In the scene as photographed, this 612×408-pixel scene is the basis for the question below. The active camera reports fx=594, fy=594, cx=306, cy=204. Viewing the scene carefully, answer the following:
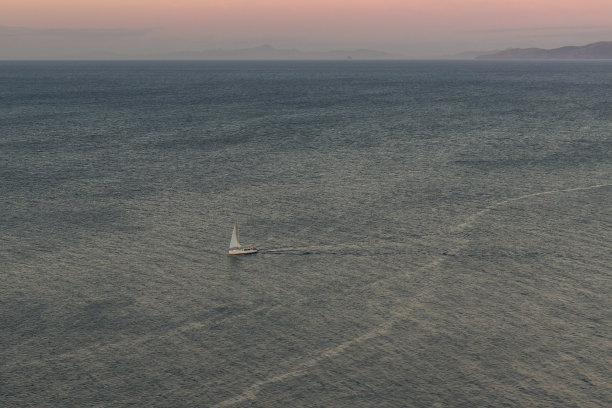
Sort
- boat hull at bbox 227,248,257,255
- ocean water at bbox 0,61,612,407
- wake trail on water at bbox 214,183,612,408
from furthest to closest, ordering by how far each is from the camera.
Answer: boat hull at bbox 227,248,257,255 → ocean water at bbox 0,61,612,407 → wake trail on water at bbox 214,183,612,408

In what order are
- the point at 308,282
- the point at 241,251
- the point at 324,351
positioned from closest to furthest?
the point at 324,351 < the point at 308,282 < the point at 241,251

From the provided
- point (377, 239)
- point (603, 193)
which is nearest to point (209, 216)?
point (377, 239)

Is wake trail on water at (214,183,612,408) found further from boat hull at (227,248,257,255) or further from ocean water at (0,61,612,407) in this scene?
boat hull at (227,248,257,255)

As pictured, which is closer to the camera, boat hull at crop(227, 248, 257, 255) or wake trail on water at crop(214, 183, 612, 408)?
wake trail on water at crop(214, 183, 612, 408)

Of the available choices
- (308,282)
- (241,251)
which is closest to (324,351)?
(308,282)

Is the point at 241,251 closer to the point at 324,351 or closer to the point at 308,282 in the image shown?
the point at 308,282

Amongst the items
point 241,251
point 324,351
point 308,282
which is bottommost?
point 324,351

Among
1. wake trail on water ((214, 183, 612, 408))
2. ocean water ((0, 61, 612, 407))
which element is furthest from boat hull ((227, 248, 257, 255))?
wake trail on water ((214, 183, 612, 408))

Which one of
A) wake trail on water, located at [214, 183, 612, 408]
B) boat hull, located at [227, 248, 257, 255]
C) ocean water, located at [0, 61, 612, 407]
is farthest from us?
boat hull, located at [227, 248, 257, 255]
